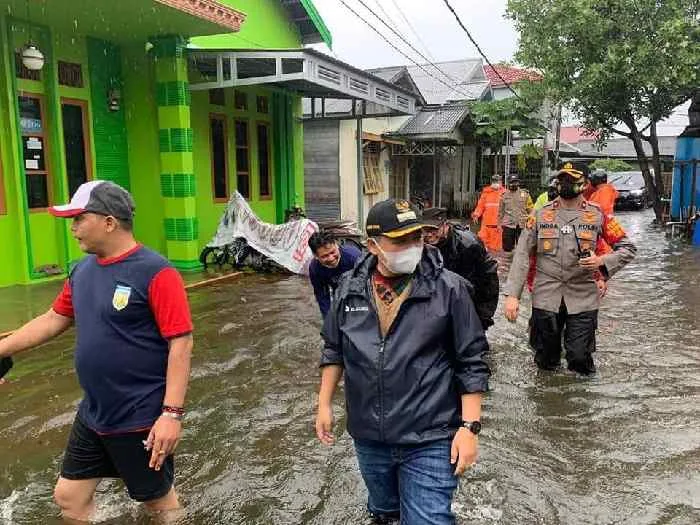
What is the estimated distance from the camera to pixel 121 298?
8.75 ft

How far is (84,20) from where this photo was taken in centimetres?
927

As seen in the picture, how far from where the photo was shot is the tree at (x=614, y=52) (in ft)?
53.5

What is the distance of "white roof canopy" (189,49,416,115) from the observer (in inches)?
418

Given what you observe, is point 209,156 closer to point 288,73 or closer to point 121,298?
point 288,73

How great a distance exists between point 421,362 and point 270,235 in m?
8.86

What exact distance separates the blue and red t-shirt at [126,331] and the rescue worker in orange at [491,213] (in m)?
10.5

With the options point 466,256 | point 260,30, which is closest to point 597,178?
point 466,256

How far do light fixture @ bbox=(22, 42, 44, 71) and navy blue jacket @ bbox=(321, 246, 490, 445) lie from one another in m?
7.79

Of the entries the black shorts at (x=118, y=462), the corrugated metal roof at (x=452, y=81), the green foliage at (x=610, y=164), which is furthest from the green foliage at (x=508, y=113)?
the black shorts at (x=118, y=462)

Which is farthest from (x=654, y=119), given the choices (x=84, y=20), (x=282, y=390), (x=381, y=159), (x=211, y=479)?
(x=211, y=479)

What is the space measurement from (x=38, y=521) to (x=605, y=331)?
19.5 feet

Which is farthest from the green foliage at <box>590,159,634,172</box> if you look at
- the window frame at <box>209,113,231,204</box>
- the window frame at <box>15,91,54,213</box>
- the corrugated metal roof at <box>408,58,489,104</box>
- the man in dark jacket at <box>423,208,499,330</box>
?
the man in dark jacket at <box>423,208,499,330</box>

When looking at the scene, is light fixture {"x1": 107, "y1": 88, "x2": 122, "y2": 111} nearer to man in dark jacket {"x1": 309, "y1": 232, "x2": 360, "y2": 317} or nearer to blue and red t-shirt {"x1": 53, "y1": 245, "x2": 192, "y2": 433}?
man in dark jacket {"x1": 309, "y1": 232, "x2": 360, "y2": 317}

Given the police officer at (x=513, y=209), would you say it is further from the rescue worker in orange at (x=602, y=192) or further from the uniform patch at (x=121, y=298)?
the uniform patch at (x=121, y=298)
